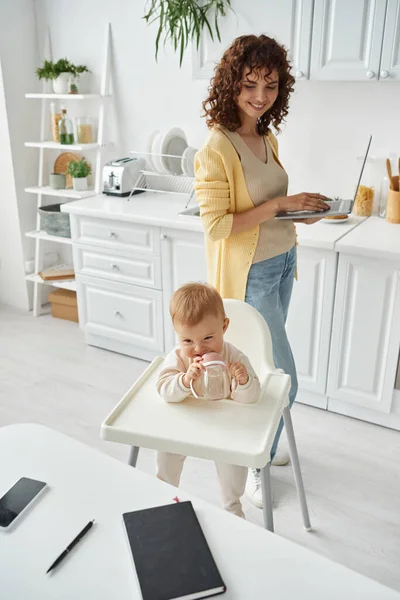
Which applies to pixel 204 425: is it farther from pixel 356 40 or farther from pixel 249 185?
pixel 356 40

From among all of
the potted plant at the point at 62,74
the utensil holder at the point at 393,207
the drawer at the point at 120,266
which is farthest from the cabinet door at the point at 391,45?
the potted plant at the point at 62,74

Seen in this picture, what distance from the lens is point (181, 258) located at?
2.66 m

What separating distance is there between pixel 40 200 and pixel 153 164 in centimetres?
89

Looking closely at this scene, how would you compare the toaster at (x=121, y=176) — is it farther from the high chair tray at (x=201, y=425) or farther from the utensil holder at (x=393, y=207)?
the high chair tray at (x=201, y=425)

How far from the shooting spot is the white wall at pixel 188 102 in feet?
8.45

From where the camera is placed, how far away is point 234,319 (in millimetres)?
1567

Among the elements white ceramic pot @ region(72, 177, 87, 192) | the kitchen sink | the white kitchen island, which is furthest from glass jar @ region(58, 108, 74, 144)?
the kitchen sink

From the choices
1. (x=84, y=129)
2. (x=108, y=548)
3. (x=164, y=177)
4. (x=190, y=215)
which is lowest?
(x=108, y=548)

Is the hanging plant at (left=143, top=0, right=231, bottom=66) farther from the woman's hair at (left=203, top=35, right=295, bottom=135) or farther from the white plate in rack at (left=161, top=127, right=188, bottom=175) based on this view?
the woman's hair at (left=203, top=35, right=295, bottom=135)

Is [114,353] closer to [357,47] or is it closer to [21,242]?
[21,242]

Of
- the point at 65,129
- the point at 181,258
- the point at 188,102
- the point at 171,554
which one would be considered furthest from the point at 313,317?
the point at 65,129

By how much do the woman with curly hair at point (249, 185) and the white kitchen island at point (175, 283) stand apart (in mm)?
429

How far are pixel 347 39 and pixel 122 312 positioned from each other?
1.65 meters

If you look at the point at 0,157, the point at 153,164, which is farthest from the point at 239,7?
the point at 0,157
